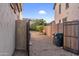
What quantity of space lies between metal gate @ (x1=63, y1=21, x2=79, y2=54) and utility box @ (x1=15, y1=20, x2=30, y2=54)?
5.65 ft

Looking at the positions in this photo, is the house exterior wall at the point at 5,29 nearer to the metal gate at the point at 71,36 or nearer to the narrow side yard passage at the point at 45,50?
the narrow side yard passage at the point at 45,50

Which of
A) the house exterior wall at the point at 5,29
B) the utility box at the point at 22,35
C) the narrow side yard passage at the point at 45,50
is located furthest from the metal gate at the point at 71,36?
the house exterior wall at the point at 5,29

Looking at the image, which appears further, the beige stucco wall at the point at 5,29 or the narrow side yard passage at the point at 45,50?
the narrow side yard passage at the point at 45,50

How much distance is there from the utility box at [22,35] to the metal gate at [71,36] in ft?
5.65

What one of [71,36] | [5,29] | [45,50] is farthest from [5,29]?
[71,36]

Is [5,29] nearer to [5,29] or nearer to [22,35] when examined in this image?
[5,29]

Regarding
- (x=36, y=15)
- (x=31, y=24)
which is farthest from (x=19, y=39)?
(x=36, y=15)

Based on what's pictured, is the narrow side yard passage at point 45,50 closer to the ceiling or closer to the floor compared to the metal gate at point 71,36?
closer to the floor

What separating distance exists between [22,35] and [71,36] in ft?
6.60

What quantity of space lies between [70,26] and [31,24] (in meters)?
1.70

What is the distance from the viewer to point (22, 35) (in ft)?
24.2

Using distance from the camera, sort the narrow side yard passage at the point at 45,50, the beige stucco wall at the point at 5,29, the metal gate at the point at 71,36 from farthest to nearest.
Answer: the metal gate at the point at 71,36 → the narrow side yard passage at the point at 45,50 → the beige stucco wall at the point at 5,29

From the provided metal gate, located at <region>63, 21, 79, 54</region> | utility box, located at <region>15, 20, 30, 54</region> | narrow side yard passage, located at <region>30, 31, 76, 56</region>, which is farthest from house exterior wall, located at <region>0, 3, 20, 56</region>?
metal gate, located at <region>63, 21, 79, 54</region>

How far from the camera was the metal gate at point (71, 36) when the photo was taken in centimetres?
705
